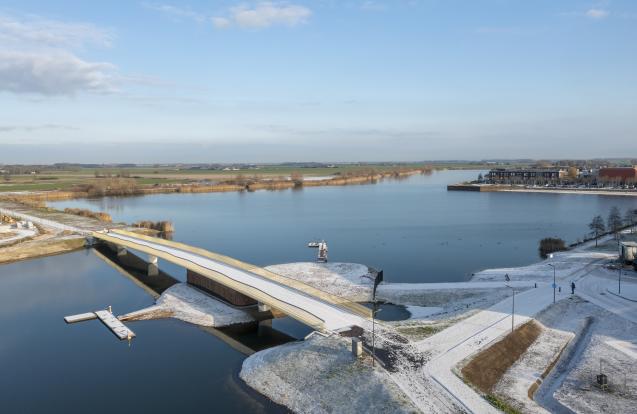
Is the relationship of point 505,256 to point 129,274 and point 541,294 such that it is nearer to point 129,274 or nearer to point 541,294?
point 541,294

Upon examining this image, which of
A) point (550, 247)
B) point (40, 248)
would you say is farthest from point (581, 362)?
point (40, 248)

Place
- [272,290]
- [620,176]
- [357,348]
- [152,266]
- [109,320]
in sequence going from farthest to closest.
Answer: [620,176], [152,266], [272,290], [109,320], [357,348]

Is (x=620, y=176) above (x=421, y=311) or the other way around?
above

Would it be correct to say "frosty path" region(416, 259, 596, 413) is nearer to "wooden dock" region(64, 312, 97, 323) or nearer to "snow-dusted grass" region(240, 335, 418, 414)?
"snow-dusted grass" region(240, 335, 418, 414)

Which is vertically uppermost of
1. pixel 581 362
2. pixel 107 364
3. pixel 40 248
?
pixel 40 248

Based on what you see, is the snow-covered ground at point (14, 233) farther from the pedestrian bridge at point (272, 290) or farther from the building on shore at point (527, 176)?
the building on shore at point (527, 176)

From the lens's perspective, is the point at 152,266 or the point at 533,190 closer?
the point at 152,266

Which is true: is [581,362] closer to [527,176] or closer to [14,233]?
[14,233]

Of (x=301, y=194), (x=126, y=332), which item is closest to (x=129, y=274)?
(x=126, y=332)
